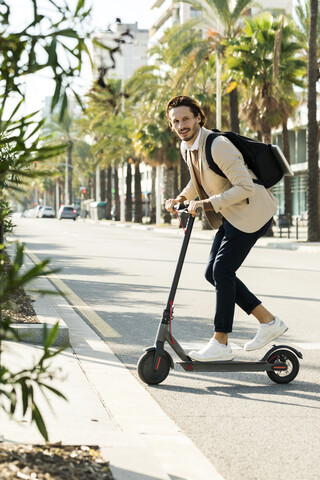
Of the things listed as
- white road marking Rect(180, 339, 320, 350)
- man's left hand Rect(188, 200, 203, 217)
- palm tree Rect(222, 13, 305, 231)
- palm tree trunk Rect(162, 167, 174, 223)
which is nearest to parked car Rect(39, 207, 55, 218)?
palm tree trunk Rect(162, 167, 174, 223)

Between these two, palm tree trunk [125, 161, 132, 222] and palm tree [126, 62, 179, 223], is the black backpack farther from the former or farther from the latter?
palm tree trunk [125, 161, 132, 222]

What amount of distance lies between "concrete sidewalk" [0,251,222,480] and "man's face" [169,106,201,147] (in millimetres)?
1669

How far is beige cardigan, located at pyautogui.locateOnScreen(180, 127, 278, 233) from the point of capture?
17.2ft

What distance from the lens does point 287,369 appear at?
18.3 feet

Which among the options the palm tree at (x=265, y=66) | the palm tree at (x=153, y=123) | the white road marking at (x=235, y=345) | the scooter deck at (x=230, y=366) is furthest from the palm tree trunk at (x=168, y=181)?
the scooter deck at (x=230, y=366)

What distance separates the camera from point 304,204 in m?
61.9

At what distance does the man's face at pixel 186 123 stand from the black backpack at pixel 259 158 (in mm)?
119

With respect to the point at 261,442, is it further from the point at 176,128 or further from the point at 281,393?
the point at 176,128

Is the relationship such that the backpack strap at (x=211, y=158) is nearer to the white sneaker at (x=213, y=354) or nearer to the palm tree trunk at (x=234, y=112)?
the white sneaker at (x=213, y=354)

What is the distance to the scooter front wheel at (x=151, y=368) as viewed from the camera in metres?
5.38

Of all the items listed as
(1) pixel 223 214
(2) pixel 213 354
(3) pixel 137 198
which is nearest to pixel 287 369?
(2) pixel 213 354

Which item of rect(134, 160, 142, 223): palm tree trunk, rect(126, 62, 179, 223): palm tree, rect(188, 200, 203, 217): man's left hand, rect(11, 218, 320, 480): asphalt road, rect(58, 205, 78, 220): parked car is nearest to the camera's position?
rect(11, 218, 320, 480): asphalt road

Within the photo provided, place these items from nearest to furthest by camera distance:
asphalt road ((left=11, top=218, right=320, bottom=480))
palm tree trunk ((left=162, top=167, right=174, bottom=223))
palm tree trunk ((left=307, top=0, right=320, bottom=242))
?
asphalt road ((left=11, top=218, right=320, bottom=480))
palm tree trunk ((left=307, top=0, right=320, bottom=242))
palm tree trunk ((left=162, top=167, right=174, bottom=223))

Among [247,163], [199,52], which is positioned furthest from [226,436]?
[199,52]
